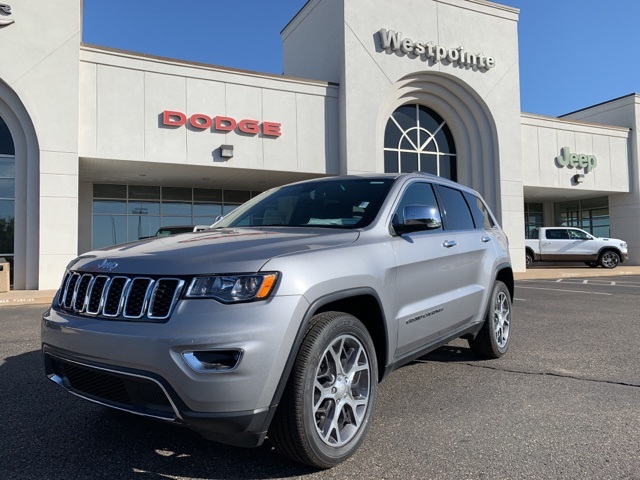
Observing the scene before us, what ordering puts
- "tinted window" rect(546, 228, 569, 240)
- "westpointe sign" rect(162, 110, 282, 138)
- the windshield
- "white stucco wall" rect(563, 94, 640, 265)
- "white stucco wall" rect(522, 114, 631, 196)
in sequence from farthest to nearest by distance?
"white stucco wall" rect(563, 94, 640, 265) < "white stucco wall" rect(522, 114, 631, 196) < "tinted window" rect(546, 228, 569, 240) < "westpointe sign" rect(162, 110, 282, 138) < the windshield

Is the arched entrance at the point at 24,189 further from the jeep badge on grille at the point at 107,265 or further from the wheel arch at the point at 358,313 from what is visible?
the wheel arch at the point at 358,313

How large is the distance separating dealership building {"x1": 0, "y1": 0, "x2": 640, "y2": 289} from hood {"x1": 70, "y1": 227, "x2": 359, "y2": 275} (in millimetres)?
11956

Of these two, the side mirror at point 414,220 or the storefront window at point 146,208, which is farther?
the storefront window at point 146,208

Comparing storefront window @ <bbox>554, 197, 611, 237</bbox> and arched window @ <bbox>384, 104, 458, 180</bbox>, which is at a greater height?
arched window @ <bbox>384, 104, 458, 180</bbox>

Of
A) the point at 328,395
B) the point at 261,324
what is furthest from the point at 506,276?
the point at 261,324

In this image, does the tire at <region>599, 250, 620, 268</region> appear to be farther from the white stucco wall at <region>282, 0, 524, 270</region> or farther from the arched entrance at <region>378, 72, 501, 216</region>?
the arched entrance at <region>378, 72, 501, 216</region>

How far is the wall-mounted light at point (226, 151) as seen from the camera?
50.1 feet

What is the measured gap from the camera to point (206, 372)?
2.26 meters

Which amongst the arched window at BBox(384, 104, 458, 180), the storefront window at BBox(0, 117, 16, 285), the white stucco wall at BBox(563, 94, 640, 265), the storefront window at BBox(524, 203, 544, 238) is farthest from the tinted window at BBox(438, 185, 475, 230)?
the storefront window at BBox(524, 203, 544, 238)

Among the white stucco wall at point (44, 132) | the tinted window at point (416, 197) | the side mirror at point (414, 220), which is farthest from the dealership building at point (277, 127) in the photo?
the side mirror at point (414, 220)

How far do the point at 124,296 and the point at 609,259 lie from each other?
2323 centimetres

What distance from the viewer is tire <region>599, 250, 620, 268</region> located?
21203 millimetres

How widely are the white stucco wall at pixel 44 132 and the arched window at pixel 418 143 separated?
10.7 m

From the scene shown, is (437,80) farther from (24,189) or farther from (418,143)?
(24,189)
